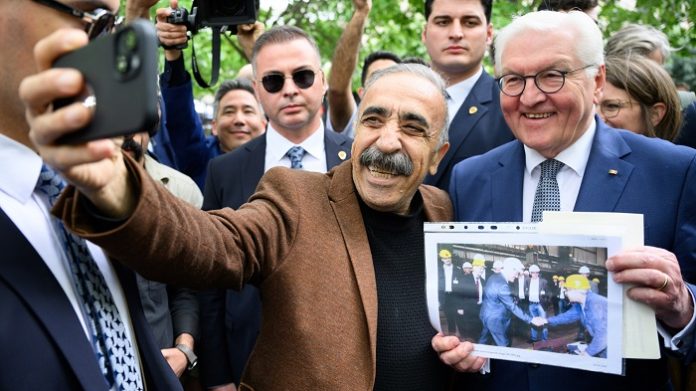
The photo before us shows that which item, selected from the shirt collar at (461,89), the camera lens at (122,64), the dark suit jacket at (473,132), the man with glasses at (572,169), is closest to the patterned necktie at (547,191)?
the man with glasses at (572,169)

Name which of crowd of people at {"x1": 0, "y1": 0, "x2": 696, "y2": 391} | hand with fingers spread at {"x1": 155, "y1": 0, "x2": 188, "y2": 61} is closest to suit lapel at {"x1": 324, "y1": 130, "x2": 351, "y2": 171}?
crowd of people at {"x1": 0, "y1": 0, "x2": 696, "y2": 391}

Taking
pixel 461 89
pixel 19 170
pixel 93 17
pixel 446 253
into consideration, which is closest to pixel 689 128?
pixel 461 89

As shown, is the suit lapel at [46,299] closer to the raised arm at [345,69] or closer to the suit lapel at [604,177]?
the suit lapel at [604,177]

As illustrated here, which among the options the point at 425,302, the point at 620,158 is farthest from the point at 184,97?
the point at 620,158

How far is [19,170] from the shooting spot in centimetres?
139

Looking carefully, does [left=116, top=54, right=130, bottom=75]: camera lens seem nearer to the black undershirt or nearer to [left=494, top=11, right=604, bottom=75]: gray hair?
the black undershirt

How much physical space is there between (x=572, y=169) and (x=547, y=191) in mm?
127

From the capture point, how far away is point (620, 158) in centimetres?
257

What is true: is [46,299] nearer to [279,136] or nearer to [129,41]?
[129,41]

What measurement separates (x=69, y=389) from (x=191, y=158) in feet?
10.8

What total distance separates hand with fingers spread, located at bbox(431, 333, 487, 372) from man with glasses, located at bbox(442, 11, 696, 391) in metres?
0.26

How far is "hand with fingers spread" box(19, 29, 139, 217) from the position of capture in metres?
1.09

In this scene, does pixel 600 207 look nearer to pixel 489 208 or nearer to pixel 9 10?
pixel 489 208

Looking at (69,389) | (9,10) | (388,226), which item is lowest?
(388,226)
